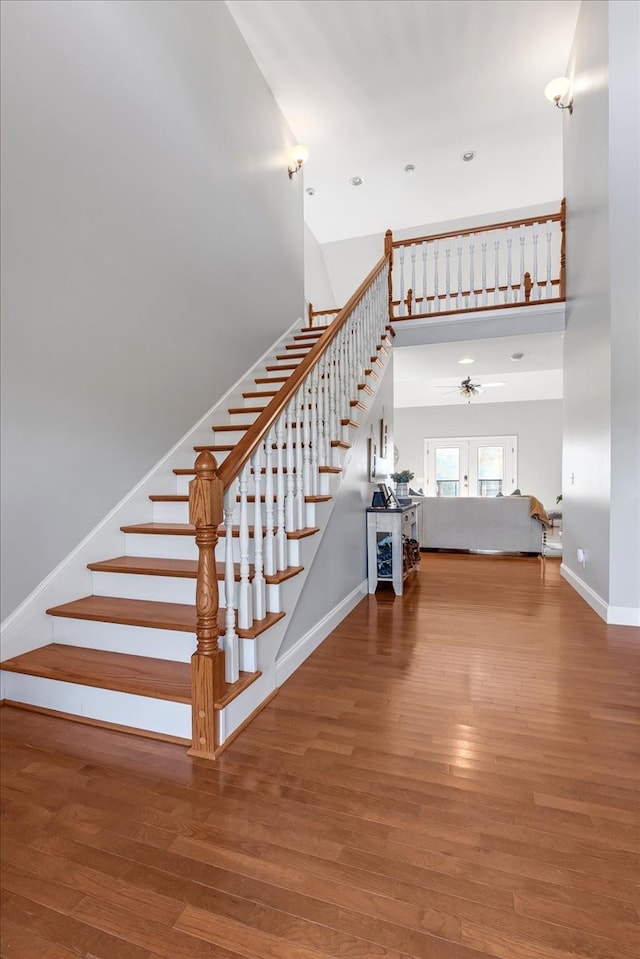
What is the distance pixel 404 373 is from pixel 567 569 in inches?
128

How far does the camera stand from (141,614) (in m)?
2.18

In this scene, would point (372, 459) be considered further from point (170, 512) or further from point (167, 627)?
point (167, 627)

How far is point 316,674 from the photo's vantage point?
7.87ft

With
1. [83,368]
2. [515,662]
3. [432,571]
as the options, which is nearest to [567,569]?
[432,571]

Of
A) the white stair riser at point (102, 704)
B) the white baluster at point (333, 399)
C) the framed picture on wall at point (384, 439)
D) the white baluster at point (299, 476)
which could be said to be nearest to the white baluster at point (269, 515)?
the white baluster at point (299, 476)

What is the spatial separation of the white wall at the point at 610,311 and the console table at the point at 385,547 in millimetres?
1428

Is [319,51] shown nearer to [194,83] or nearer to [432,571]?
[194,83]

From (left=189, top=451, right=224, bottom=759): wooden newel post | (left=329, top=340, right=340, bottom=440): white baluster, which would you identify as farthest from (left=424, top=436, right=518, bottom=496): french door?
(left=189, top=451, right=224, bottom=759): wooden newel post

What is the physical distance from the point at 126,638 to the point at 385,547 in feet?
7.72

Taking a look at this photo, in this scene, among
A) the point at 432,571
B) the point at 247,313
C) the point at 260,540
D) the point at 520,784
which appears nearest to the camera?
the point at 520,784

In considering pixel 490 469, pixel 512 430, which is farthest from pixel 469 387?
pixel 490 469

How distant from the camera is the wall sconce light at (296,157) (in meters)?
4.98

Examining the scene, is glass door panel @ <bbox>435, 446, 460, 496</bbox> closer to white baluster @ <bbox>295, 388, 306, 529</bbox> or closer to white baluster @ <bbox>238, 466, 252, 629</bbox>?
white baluster @ <bbox>295, 388, 306, 529</bbox>

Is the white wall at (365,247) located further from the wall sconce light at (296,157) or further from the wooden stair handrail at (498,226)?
the wall sconce light at (296,157)
